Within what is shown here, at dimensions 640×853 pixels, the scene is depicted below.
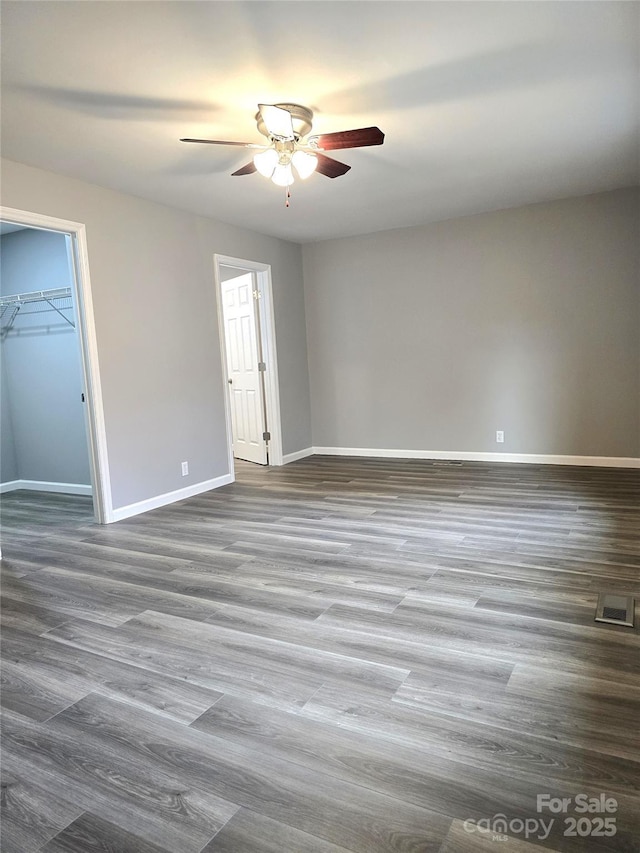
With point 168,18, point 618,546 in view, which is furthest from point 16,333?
point 618,546

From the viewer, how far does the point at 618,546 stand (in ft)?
10.6

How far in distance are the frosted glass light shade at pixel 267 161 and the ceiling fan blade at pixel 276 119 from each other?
0.61ft

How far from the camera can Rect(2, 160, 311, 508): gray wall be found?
163 inches

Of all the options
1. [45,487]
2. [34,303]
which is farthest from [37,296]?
[45,487]

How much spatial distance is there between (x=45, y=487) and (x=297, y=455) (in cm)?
280

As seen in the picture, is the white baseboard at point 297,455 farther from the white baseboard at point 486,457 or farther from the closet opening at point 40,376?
the closet opening at point 40,376

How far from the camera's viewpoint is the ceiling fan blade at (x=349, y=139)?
270cm

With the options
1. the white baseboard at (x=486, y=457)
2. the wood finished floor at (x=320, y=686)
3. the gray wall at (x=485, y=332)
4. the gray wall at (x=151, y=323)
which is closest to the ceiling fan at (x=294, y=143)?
the gray wall at (x=151, y=323)

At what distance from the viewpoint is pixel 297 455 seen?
668 centimetres

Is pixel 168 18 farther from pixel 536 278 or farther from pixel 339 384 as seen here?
pixel 339 384

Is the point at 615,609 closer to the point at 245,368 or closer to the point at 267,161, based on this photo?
the point at 267,161

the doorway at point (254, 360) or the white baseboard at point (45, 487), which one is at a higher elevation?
the doorway at point (254, 360)

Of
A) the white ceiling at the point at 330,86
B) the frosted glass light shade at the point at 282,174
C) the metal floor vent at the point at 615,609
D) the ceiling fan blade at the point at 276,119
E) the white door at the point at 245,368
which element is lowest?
the metal floor vent at the point at 615,609

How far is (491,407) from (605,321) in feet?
4.41
